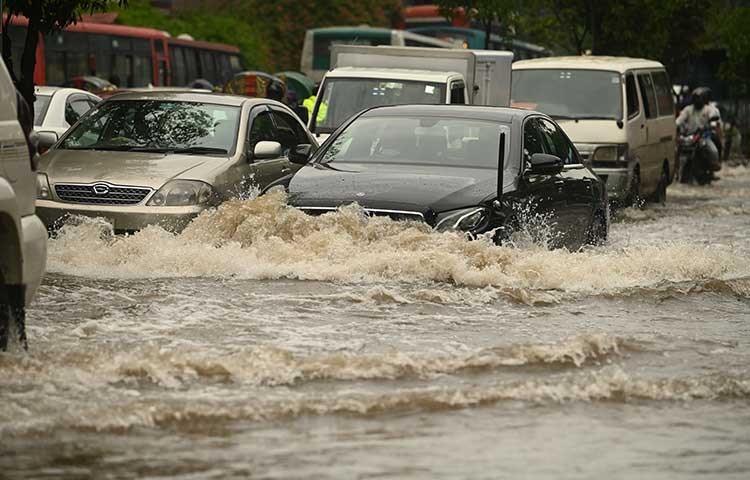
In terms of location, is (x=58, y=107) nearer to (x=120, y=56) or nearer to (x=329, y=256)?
(x=329, y=256)

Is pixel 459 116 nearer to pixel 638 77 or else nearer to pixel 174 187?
pixel 174 187

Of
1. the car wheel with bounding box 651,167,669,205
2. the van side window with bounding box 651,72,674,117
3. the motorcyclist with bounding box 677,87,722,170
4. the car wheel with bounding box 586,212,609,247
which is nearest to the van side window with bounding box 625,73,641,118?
the van side window with bounding box 651,72,674,117

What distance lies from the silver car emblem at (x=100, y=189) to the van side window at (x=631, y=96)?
10.2m

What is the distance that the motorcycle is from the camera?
30016 mm

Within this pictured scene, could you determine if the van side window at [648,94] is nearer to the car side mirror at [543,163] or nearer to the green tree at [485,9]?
the green tree at [485,9]

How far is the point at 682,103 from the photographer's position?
4212 cm

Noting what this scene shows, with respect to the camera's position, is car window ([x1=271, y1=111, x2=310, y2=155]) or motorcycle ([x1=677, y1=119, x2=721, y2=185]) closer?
car window ([x1=271, y1=111, x2=310, y2=155])

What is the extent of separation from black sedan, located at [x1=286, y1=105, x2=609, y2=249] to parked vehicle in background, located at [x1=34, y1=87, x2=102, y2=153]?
4794mm

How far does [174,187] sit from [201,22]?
49570mm

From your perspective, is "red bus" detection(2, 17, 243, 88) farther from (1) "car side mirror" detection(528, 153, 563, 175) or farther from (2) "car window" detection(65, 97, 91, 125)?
(1) "car side mirror" detection(528, 153, 563, 175)

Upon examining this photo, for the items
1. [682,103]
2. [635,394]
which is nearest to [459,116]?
[635,394]

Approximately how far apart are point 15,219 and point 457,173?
5466 millimetres

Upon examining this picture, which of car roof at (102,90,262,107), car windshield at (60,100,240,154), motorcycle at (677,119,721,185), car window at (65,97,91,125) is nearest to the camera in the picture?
car windshield at (60,100,240,154)

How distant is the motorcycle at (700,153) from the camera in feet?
98.5
